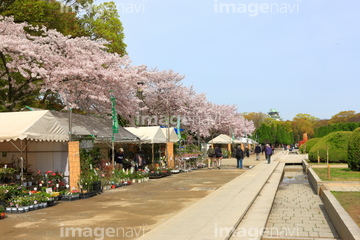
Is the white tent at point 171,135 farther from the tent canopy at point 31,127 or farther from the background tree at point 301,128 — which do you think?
the background tree at point 301,128

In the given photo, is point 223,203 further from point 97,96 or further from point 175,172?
point 175,172

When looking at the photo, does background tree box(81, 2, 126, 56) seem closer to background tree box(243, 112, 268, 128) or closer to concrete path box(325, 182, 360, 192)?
concrete path box(325, 182, 360, 192)

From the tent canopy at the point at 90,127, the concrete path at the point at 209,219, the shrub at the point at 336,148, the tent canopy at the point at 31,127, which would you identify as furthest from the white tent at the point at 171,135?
the concrete path at the point at 209,219

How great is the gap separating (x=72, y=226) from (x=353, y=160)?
56.3ft

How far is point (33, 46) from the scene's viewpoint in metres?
18.6

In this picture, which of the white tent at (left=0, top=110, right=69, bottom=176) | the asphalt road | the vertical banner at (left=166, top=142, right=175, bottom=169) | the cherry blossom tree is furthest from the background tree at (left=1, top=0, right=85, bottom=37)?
the asphalt road

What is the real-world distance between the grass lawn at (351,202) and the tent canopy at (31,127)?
10.2m

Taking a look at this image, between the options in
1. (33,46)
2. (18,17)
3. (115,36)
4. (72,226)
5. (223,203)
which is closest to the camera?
(72,226)

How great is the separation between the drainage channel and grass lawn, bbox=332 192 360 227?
22.1 inches

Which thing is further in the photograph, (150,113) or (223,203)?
(150,113)

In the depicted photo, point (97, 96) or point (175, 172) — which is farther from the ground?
point (97, 96)

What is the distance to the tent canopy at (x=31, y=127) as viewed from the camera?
42.9ft

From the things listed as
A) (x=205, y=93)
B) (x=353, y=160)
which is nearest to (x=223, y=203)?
(x=353, y=160)

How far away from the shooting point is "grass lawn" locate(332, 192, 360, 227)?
8.71 m
